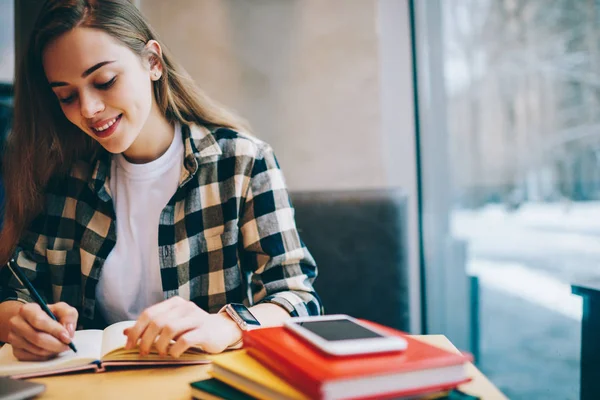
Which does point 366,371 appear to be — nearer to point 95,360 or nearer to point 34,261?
point 95,360

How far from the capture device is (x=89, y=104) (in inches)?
35.1

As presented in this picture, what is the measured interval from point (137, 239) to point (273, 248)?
318 millimetres

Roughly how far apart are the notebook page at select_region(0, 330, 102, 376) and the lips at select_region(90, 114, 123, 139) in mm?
415

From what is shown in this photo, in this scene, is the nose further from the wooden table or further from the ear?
the wooden table

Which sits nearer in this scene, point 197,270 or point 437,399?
point 437,399

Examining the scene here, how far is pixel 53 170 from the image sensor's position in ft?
3.68

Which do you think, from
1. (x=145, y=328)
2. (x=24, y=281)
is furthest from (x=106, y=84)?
(x=145, y=328)

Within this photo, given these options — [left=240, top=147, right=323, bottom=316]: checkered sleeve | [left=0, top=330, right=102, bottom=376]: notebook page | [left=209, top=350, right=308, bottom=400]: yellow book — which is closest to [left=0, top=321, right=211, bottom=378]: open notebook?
[left=0, top=330, right=102, bottom=376]: notebook page

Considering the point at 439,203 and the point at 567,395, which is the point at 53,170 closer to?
the point at 439,203

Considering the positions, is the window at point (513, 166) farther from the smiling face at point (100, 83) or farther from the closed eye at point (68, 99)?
the closed eye at point (68, 99)

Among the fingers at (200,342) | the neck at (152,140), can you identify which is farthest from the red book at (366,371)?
the neck at (152,140)

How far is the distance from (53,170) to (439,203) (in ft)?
4.18

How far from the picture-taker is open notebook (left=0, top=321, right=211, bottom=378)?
2.03ft

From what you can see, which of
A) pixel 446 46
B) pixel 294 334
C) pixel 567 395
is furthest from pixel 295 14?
pixel 567 395
